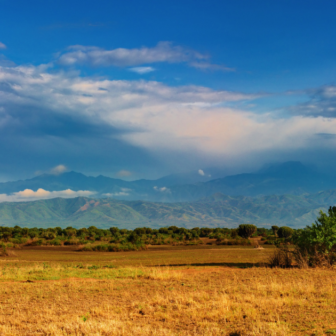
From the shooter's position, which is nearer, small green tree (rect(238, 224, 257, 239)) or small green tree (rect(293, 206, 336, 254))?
small green tree (rect(293, 206, 336, 254))

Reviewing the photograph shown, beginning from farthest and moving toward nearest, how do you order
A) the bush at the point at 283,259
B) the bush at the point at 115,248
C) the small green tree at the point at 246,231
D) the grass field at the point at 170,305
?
the small green tree at the point at 246,231 → the bush at the point at 115,248 → the bush at the point at 283,259 → the grass field at the point at 170,305

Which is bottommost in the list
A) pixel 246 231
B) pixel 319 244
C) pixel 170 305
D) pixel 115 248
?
pixel 115 248

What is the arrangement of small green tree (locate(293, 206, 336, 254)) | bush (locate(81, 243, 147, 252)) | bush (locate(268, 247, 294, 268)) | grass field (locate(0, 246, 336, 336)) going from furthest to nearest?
bush (locate(81, 243, 147, 252)) < bush (locate(268, 247, 294, 268)) < small green tree (locate(293, 206, 336, 254)) < grass field (locate(0, 246, 336, 336))

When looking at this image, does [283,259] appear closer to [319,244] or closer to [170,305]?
[319,244]

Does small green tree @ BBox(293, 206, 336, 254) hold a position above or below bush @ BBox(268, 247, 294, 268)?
above

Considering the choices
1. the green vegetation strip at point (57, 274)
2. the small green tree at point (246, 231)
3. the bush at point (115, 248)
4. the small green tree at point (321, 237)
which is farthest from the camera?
the small green tree at point (246, 231)

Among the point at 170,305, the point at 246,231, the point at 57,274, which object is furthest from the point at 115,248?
the point at 170,305

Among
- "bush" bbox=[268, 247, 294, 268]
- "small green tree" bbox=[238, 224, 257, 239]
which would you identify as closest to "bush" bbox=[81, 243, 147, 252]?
"bush" bbox=[268, 247, 294, 268]

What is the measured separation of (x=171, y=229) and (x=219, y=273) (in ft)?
261

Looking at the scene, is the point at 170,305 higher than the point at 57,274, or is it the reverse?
the point at 170,305

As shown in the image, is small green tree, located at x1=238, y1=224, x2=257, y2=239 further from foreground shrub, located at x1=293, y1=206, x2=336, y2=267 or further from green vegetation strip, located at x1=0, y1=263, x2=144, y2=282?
green vegetation strip, located at x1=0, y1=263, x2=144, y2=282

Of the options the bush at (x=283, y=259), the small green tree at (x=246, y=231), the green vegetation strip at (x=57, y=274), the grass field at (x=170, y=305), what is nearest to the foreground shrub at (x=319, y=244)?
the bush at (x=283, y=259)

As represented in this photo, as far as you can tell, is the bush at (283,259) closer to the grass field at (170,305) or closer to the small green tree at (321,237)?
the small green tree at (321,237)

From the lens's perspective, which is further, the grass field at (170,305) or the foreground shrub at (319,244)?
the foreground shrub at (319,244)
